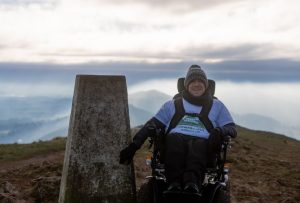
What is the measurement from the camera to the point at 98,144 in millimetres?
8664

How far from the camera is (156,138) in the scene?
8.45 meters

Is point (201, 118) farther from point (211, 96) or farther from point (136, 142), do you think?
point (136, 142)

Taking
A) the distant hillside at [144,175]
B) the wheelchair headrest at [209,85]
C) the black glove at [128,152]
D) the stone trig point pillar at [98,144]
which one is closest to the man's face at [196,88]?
the wheelchair headrest at [209,85]

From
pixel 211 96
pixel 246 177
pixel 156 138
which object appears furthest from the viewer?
pixel 246 177

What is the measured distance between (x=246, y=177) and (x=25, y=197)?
710 cm

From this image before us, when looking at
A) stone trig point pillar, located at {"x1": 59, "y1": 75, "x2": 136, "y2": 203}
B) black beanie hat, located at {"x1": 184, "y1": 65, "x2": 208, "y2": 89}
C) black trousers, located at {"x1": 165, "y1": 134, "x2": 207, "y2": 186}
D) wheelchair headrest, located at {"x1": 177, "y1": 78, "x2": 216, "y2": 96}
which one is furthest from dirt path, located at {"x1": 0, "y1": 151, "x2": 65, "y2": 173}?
black trousers, located at {"x1": 165, "y1": 134, "x2": 207, "y2": 186}

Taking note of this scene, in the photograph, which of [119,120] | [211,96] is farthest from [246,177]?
[119,120]

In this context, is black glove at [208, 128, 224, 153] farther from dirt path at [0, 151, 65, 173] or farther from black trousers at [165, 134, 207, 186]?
dirt path at [0, 151, 65, 173]

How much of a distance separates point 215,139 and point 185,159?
0.65 metres

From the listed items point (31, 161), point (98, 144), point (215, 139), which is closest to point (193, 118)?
point (215, 139)

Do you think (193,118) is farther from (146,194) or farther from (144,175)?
(144,175)

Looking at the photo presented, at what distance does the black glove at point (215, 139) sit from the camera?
798 centimetres

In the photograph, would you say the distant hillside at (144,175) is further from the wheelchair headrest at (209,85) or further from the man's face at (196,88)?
the man's face at (196,88)

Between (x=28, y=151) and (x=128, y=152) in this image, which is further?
(x=28, y=151)
